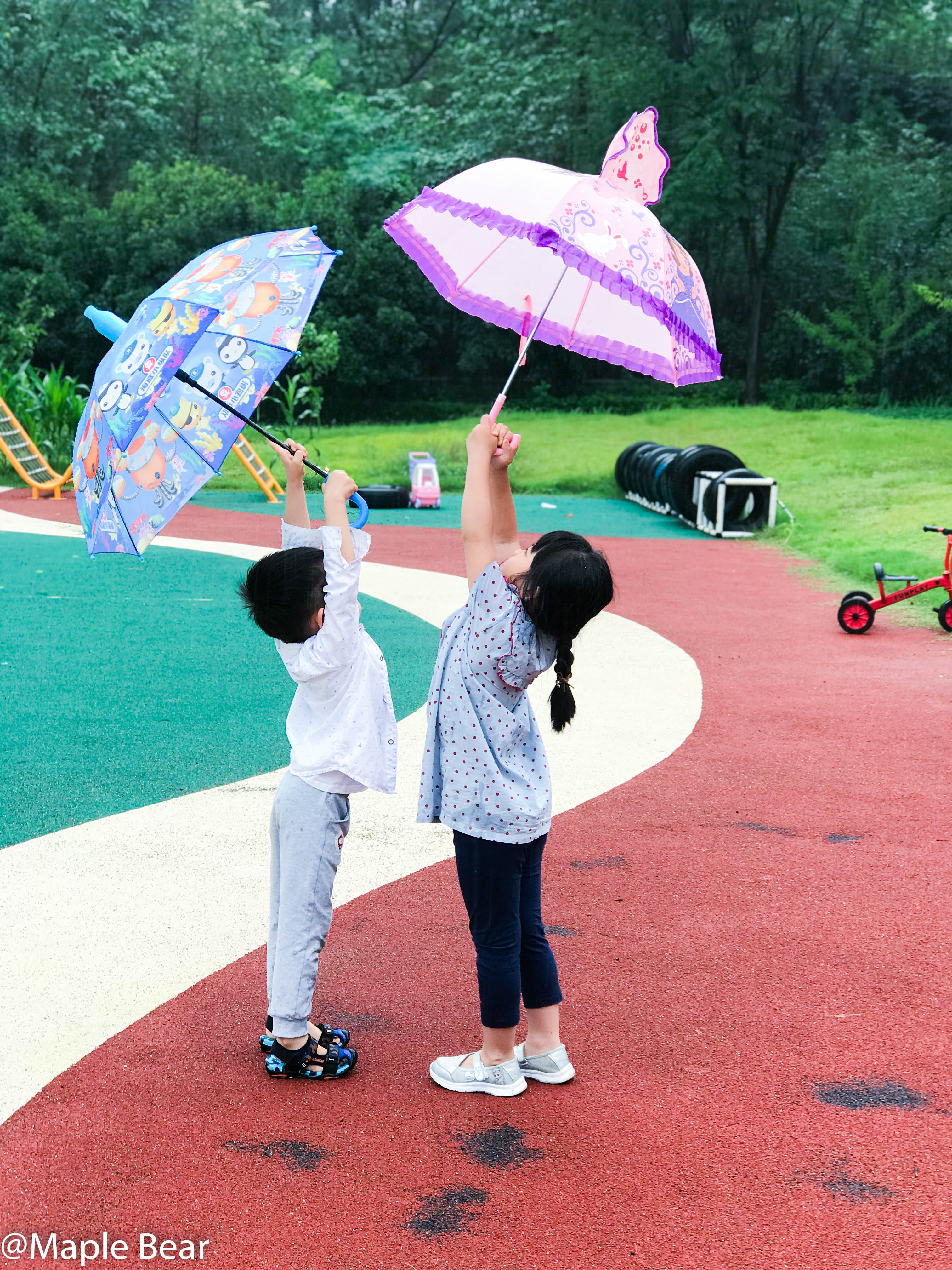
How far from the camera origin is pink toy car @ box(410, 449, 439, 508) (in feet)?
57.3

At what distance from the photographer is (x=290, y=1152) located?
272cm

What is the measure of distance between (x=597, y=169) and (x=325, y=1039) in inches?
1285

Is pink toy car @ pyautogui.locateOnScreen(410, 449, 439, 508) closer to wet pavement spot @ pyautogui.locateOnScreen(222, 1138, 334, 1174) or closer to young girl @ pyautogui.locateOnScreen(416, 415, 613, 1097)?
young girl @ pyautogui.locateOnScreen(416, 415, 613, 1097)

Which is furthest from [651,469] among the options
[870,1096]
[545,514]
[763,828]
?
[870,1096]

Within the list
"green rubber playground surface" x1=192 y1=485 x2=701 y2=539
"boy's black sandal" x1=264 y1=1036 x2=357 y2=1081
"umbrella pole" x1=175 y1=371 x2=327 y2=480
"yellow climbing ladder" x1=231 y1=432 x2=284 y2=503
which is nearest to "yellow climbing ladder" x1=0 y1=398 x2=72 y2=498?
"green rubber playground surface" x1=192 y1=485 x2=701 y2=539

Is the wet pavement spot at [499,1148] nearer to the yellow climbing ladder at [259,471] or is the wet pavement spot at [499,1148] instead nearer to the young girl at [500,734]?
the young girl at [500,734]

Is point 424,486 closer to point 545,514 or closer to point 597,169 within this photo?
point 545,514

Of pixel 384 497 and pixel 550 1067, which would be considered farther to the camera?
pixel 384 497

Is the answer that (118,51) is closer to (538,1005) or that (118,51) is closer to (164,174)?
(164,174)

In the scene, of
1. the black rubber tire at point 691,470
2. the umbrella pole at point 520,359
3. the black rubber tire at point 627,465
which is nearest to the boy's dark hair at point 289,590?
the umbrella pole at point 520,359

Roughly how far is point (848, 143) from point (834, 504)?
1963cm

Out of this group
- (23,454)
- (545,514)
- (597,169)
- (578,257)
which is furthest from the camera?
(597,169)

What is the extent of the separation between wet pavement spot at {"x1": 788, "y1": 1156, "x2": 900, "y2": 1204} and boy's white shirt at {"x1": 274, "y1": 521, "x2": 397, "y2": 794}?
123 centimetres

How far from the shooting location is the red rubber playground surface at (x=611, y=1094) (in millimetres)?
2459
